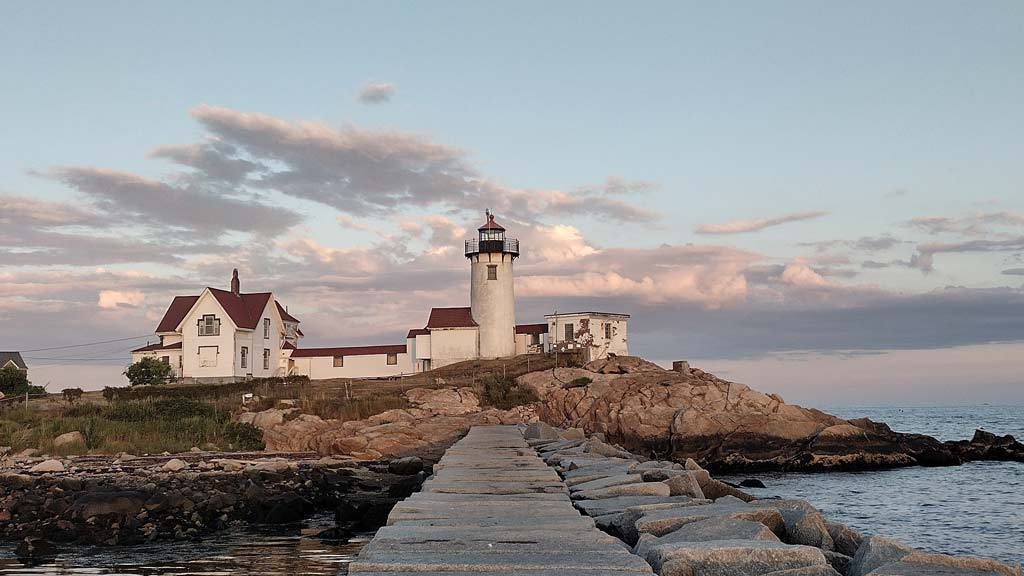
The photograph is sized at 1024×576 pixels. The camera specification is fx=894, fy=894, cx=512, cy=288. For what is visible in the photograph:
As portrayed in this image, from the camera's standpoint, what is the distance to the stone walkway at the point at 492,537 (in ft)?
19.5

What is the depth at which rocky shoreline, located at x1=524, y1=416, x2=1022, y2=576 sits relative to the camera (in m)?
6.21

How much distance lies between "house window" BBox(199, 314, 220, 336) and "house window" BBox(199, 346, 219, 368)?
28.5 inches

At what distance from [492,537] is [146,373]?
40.9m

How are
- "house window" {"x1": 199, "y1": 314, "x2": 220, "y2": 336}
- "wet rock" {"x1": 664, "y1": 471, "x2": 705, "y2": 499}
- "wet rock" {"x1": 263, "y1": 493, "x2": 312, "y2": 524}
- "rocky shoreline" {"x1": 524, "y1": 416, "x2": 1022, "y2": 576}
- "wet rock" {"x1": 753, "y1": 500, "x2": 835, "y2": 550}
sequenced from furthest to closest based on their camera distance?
"house window" {"x1": 199, "y1": 314, "x2": 220, "y2": 336}, "wet rock" {"x1": 263, "y1": 493, "x2": 312, "y2": 524}, "wet rock" {"x1": 664, "y1": 471, "x2": 705, "y2": 499}, "wet rock" {"x1": 753, "y1": 500, "x2": 835, "y2": 550}, "rocky shoreline" {"x1": 524, "y1": 416, "x2": 1022, "y2": 576}

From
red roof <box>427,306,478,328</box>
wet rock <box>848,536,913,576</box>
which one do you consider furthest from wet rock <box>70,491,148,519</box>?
red roof <box>427,306,478,328</box>

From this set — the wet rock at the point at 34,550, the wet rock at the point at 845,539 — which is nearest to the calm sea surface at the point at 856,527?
the wet rock at the point at 34,550

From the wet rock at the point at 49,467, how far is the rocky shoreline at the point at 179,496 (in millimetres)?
25

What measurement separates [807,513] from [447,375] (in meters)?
34.6

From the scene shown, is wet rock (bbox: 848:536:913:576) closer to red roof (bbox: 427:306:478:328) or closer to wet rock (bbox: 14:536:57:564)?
wet rock (bbox: 14:536:57:564)

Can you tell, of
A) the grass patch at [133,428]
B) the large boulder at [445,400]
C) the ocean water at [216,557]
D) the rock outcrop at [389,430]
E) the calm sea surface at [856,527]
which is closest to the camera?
the ocean water at [216,557]

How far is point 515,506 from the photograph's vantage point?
9297 mm

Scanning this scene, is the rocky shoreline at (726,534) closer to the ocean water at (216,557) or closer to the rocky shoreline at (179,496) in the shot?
the ocean water at (216,557)

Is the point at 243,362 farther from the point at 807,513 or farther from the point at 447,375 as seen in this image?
the point at 807,513

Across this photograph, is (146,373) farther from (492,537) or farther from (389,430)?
(492,537)
